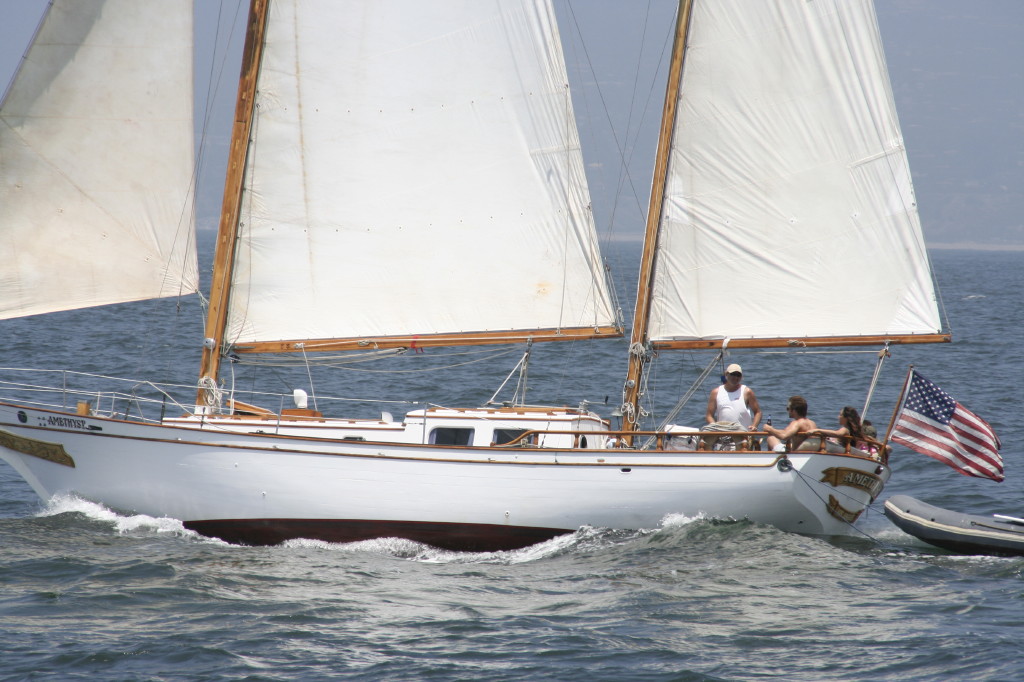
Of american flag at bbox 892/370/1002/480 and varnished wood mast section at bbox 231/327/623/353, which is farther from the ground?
varnished wood mast section at bbox 231/327/623/353

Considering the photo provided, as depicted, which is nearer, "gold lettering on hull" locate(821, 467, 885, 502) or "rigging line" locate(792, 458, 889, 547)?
"rigging line" locate(792, 458, 889, 547)

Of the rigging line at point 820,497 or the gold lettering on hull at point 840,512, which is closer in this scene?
the rigging line at point 820,497

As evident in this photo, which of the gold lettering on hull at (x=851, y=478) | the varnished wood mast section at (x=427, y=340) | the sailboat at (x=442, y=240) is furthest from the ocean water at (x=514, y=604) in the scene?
the varnished wood mast section at (x=427, y=340)

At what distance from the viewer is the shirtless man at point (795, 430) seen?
18.2 metres

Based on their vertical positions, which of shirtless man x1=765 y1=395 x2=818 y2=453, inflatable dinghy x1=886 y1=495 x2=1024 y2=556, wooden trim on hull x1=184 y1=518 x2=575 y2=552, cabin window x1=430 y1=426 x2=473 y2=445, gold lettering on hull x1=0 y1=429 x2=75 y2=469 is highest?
shirtless man x1=765 y1=395 x2=818 y2=453

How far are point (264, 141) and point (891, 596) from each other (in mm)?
12125

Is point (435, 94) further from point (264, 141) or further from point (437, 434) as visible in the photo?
point (437, 434)

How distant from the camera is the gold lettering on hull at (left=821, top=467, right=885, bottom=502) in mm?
18578

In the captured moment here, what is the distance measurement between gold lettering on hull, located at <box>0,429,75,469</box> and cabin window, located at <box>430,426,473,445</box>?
19.7ft

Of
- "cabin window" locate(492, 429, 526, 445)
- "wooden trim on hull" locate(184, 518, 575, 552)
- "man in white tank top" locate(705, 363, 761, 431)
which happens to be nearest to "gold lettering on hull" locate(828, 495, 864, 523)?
"man in white tank top" locate(705, 363, 761, 431)

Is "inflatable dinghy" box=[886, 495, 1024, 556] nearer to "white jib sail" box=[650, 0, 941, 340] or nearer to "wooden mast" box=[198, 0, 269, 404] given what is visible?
"white jib sail" box=[650, 0, 941, 340]

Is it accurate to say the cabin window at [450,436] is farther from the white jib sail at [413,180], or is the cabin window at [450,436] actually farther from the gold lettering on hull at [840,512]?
the gold lettering on hull at [840,512]

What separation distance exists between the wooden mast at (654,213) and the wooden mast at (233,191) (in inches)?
269

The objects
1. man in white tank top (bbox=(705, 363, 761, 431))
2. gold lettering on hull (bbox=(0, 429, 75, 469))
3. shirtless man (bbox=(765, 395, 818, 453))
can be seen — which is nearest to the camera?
shirtless man (bbox=(765, 395, 818, 453))
